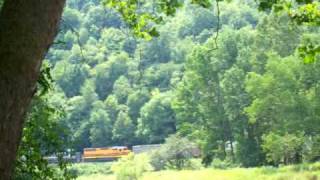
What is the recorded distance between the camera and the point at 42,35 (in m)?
1.69

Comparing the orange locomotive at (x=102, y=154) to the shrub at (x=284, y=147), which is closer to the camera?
the shrub at (x=284, y=147)

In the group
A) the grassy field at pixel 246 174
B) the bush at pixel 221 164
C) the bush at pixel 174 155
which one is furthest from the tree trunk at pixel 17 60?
the bush at pixel 174 155

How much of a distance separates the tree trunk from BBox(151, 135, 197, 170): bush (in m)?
51.0

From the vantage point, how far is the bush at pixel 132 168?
4812cm

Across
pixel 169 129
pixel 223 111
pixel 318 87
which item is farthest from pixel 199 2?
pixel 169 129

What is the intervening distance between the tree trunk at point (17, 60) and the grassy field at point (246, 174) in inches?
1362

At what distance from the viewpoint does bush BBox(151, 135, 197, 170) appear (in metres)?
53.1

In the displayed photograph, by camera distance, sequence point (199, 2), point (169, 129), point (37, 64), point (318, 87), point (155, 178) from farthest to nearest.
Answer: point (169, 129) → point (155, 178) → point (318, 87) → point (199, 2) → point (37, 64)

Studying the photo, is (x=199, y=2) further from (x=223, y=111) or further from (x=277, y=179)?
(x=223, y=111)

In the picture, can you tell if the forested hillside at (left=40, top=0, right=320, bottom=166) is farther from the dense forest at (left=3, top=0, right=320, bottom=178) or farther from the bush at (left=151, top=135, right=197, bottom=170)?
the bush at (left=151, top=135, right=197, bottom=170)

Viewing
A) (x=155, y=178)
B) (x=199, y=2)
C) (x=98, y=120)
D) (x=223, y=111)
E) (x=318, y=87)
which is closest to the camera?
(x=199, y=2)

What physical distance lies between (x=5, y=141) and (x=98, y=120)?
88130 mm

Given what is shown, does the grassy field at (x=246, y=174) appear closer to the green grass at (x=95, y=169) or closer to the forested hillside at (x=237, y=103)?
the forested hillside at (x=237, y=103)

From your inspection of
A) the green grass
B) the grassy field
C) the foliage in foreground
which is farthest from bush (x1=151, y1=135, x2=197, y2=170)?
the foliage in foreground
